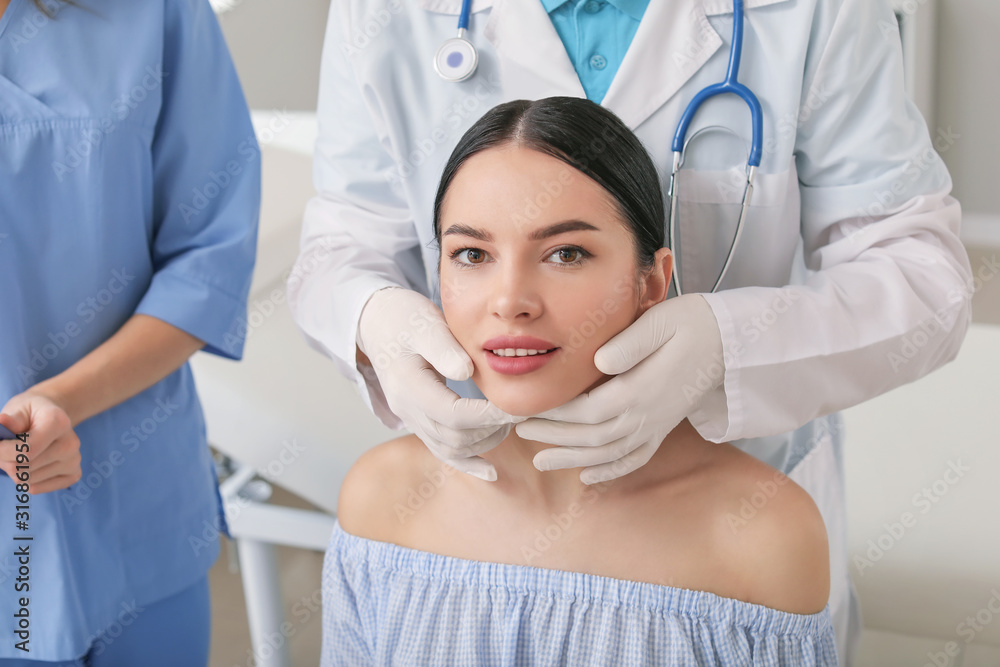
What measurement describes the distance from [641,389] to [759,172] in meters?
0.33

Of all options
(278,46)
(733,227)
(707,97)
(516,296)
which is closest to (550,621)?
(516,296)

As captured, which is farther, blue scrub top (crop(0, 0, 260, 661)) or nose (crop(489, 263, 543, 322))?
A: blue scrub top (crop(0, 0, 260, 661))

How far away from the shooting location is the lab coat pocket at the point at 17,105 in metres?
1.05

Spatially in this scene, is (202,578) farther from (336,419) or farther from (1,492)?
(336,419)

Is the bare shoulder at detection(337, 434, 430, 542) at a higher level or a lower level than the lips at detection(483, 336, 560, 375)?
lower

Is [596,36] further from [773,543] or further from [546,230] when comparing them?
[773,543]

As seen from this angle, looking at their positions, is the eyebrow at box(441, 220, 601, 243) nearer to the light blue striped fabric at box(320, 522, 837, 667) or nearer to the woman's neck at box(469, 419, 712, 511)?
the woman's neck at box(469, 419, 712, 511)

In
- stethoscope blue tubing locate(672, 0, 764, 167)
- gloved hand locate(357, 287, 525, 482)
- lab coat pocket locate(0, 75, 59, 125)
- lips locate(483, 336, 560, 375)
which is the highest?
stethoscope blue tubing locate(672, 0, 764, 167)

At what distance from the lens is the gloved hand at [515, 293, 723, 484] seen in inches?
36.6

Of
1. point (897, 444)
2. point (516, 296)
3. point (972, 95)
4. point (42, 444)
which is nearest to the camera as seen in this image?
point (516, 296)

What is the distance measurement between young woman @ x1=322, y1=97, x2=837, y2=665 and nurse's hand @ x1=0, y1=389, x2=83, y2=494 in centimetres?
35

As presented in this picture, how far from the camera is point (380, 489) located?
3.82ft

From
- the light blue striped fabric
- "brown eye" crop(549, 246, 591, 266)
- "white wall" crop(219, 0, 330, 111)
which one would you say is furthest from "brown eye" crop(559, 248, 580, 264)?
"white wall" crop(219, 0, 330, 111)

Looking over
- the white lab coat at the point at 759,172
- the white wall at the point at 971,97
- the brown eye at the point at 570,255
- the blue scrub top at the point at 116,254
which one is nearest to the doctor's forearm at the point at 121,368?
the blue scrub top at the point at 116,254
